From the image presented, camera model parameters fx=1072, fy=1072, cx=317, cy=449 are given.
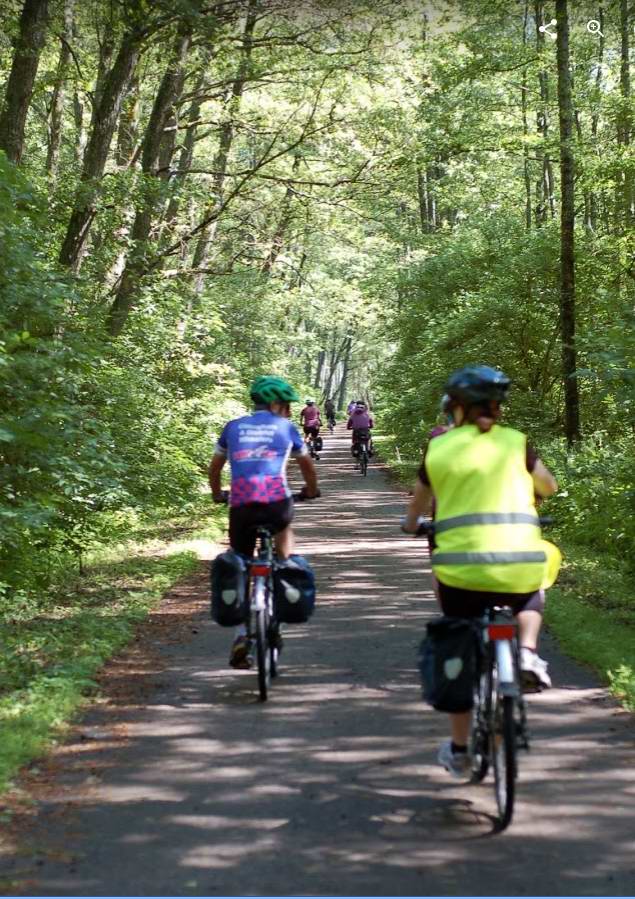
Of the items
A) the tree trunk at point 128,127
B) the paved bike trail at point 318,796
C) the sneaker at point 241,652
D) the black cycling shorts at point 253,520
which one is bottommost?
the paved bike trail at point 318,796

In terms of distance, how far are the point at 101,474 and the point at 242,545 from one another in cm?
521

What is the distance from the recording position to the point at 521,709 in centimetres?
509

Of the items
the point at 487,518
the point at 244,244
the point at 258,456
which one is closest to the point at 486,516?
the point at 487,518

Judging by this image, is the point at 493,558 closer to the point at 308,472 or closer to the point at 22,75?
the point at 308,472

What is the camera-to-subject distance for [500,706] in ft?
16.7

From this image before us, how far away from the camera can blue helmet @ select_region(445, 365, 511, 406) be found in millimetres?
5379

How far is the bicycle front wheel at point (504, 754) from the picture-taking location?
496 centimetres

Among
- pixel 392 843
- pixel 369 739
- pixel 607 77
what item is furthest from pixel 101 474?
pixel 607 77

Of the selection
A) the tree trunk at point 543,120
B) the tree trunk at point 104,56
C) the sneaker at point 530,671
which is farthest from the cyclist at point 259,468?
the tree trunk at point 543,120

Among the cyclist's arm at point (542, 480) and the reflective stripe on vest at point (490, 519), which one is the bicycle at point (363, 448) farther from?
the reflective stripe on vest at point (490, 519)

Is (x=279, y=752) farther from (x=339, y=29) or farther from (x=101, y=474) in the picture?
(x=339, y=29)

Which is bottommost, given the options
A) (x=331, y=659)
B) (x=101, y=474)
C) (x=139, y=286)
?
(x=331, y=659)

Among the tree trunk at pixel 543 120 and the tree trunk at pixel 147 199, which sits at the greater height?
the tree trunk at pixel 543 120

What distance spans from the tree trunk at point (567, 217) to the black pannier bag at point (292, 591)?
11.7 m
